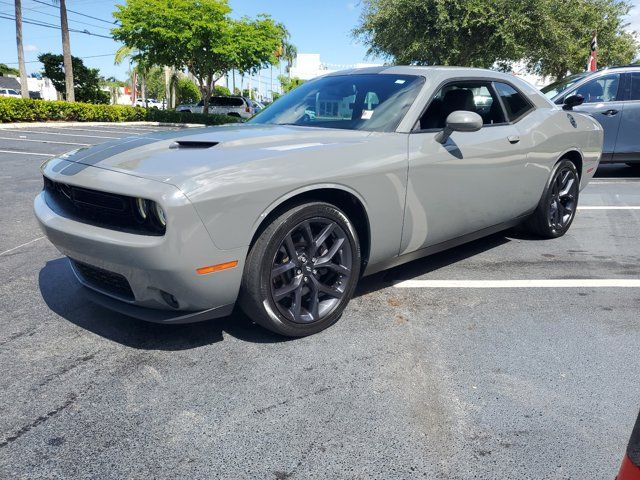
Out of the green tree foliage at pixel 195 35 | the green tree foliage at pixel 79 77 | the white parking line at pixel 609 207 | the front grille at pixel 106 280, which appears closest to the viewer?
the front grille at pixel 106 280

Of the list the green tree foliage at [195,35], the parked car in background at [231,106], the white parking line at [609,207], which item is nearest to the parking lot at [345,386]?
the white parking line at [609,207]

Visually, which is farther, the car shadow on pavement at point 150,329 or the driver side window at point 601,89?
the driver side window at point 601,89

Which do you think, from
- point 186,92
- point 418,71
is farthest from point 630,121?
point 186,92

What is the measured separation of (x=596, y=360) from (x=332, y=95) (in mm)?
2414

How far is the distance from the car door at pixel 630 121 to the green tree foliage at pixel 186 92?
1456 inches

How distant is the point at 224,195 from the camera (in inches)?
97.0

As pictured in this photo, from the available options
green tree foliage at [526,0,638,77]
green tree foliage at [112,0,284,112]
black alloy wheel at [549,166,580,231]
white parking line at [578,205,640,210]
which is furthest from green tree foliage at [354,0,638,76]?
black alloy wheel at [549,166,580,231]

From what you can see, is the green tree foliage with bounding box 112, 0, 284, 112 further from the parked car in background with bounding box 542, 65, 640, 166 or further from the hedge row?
the parked car in background with bounding box 542, 65, 640, 166

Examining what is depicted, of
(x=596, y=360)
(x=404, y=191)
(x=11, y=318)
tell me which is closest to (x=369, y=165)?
(x=404, y=191)

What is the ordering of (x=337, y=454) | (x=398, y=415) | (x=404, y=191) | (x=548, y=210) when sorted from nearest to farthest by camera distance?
1. (x=337, y=454)
2. (x=398, y=415)
3. (x=404, y=191)
4. (x=548, y=210)

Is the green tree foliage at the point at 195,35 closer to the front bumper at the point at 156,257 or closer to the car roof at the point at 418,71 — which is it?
the car roof at the point at 418,71

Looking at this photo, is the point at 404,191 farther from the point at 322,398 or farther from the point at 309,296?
the point at 322,398

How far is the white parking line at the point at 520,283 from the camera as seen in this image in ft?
12.7

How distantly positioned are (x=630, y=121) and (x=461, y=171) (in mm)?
5994
